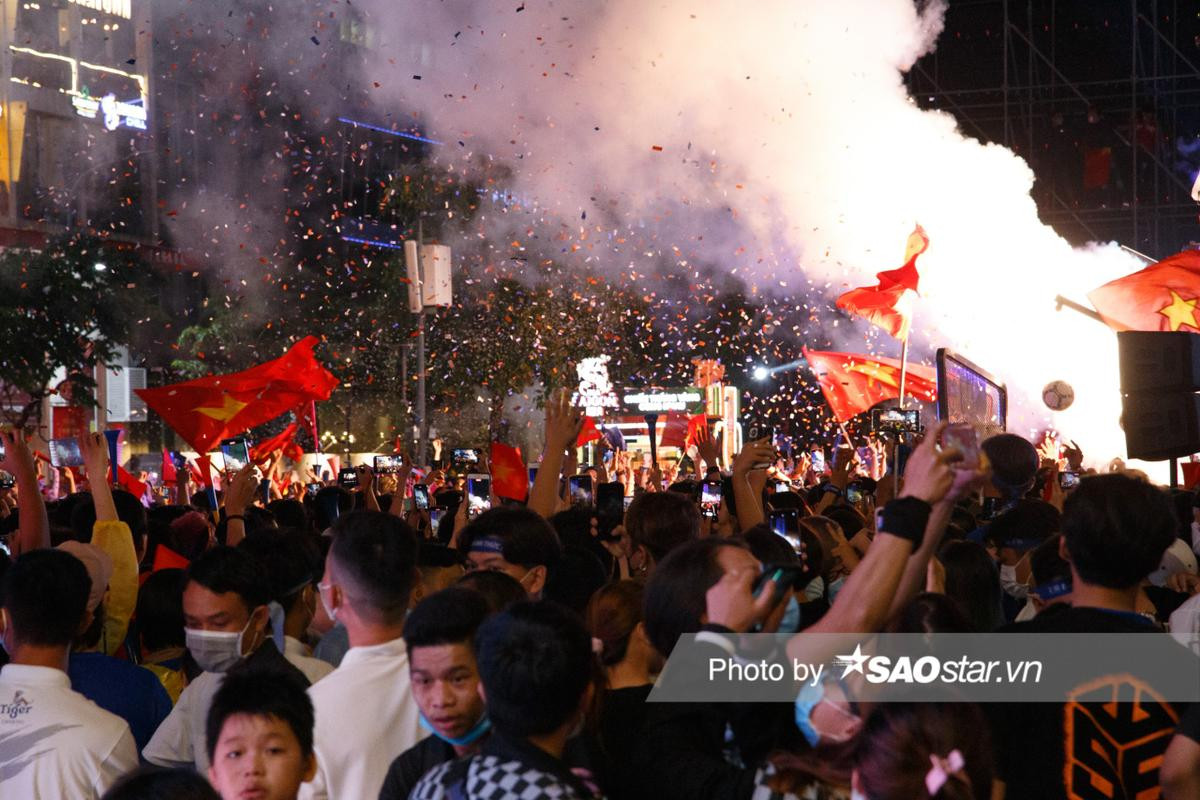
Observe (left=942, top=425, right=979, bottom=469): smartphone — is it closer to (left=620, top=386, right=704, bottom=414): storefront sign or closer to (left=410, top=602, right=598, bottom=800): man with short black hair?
(left=410, top=602, right=598, bottom=800): man with short black hair

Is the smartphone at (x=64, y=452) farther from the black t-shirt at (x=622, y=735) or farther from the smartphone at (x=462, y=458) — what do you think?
the black t-shirt at (x=622, y=735)

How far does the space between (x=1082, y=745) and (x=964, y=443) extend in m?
0.71

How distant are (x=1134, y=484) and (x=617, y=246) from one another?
79.9 ft

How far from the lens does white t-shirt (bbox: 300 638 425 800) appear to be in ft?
11.5

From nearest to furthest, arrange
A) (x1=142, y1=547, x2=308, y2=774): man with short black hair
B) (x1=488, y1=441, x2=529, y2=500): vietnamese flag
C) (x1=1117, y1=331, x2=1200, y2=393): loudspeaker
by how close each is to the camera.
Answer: (x1=142, y1=547, x2=308, y2=774): man with short black hair < (x1=1117, y1=331, x2=1200, y2=393): loudspeaker < (x1=488, y1=441, x2=529, y2=500): vietnamese flag

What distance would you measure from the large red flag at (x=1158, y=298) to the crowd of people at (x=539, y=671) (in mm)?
12491

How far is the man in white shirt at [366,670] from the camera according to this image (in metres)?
3.53

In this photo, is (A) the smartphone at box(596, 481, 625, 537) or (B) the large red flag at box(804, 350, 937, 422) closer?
(A) the smartphone at box(596, 481, 625, 537)

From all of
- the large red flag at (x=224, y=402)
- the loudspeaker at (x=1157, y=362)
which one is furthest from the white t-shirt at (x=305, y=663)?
the large red flag at (x=224, y=402)

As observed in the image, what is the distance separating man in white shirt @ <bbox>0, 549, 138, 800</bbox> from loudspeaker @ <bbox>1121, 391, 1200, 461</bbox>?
19.1 ft

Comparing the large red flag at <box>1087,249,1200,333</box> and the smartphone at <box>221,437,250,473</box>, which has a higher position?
the large red flag at <box>1087,249,1200,333</box>

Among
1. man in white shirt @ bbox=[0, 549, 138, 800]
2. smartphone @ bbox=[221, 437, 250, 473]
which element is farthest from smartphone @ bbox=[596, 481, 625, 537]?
smartphone @ bbox=[221, 437, 250, 473]

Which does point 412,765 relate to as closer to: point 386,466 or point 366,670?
point 366,670

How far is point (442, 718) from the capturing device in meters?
3.22
